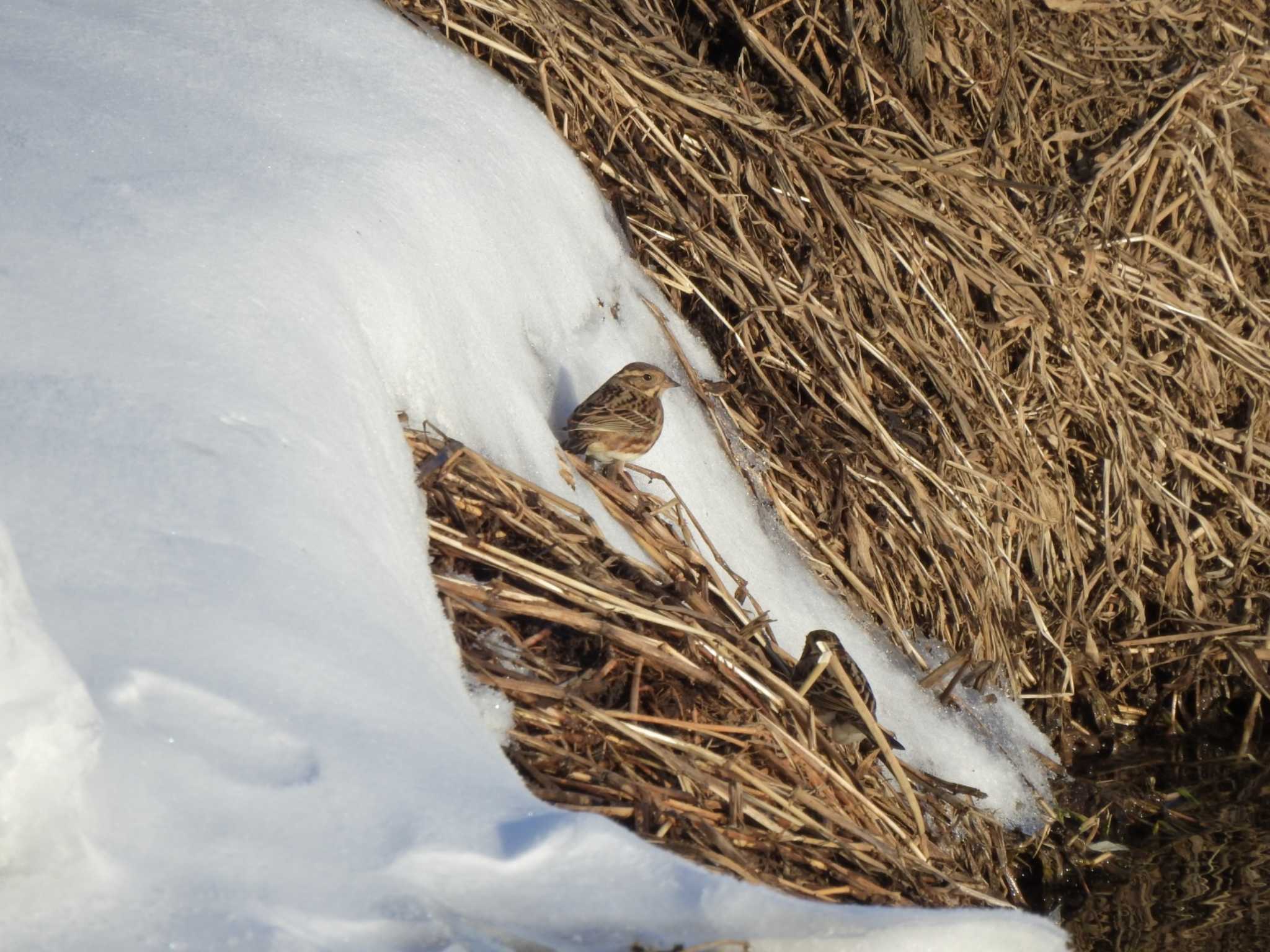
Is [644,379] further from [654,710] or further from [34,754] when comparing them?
[34,754]

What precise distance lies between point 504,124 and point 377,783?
8.37ft

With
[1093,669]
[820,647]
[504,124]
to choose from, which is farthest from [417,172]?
[1093,669]

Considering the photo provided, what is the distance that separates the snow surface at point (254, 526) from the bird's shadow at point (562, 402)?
0.16 meters

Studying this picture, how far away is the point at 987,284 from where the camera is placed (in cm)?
504

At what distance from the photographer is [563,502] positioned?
3180mm

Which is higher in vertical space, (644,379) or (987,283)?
(987,283)

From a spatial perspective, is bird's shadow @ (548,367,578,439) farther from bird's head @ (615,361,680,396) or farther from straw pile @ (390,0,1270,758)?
straw pile @ (390,0,1270,758)

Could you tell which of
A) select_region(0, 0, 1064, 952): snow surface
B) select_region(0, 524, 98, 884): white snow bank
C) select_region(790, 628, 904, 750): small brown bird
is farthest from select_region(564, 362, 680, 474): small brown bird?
select_region(0, 524, 98, 884): white snow bank

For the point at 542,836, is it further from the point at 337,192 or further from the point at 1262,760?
the point at 1262,760

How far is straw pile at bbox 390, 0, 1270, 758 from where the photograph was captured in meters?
4.58

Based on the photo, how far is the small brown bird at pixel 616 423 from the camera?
3527 millimetres

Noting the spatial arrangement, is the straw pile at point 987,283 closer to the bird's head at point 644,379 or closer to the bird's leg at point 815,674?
the bird's head at point 644,379

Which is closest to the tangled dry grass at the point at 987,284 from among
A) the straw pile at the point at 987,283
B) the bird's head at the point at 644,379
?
the straw pile at the point at 987,283

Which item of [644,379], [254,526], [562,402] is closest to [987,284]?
[644,379]
